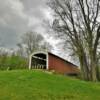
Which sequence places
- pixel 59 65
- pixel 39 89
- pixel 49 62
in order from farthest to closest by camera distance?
pixel 59 65 < pixel 49 62 < pixel 39 89

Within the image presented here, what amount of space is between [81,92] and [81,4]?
662 inches

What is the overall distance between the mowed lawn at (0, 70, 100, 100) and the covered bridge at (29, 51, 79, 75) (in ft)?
26.1

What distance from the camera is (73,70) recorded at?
36750 mm

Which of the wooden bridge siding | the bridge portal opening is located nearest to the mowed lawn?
the wooden bridge siding

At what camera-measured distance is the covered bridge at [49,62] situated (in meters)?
29.1

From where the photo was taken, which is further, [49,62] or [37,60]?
[37,60]

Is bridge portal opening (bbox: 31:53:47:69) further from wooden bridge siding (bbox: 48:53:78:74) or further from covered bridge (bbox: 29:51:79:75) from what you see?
wooden bridge siding (bbox: 48:53:78:74)

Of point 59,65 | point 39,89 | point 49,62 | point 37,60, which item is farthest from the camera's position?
point 37,60

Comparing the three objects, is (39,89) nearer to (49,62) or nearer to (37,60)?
(49,62)

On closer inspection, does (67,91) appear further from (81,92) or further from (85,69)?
(85,69)

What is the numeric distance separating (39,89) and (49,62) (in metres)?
12.7

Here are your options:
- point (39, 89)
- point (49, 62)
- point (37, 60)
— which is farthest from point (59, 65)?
point (39, 89)

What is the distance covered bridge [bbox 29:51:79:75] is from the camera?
29094 mm

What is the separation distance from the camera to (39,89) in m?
16.3
